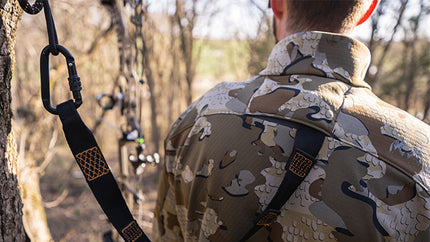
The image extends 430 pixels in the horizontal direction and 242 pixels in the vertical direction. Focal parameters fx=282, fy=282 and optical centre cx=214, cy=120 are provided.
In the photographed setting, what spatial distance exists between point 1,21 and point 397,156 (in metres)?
1.12

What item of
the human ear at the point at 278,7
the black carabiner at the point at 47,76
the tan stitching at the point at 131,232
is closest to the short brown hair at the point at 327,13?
the human ear at the point at 278,7

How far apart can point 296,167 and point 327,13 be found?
535 millimetres

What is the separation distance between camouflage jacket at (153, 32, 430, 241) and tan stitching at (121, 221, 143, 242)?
0.79ft

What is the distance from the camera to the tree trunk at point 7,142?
29.4 inches

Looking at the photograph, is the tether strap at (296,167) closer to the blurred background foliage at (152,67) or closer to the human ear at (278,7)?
the human ear at (278,7)

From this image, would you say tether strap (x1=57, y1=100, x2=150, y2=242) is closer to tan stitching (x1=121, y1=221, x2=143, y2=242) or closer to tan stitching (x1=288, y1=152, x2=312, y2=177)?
tan stitching (x1=121, y1=221, x2=143, y2=242)

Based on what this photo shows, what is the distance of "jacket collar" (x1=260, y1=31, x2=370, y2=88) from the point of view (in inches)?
37.1

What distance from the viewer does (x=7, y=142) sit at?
82 cm

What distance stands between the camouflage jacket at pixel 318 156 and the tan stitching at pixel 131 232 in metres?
0.24

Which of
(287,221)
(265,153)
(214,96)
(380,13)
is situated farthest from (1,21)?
(380,13)

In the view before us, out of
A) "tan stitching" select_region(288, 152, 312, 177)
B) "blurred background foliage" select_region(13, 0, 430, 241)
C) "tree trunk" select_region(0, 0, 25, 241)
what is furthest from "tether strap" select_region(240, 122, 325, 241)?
"blurred background foliage" select_region(13, 0, 430, 241)

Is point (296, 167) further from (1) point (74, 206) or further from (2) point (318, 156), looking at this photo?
(1) point (74, 206)

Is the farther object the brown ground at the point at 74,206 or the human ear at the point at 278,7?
the brown ground at the point at 74,206

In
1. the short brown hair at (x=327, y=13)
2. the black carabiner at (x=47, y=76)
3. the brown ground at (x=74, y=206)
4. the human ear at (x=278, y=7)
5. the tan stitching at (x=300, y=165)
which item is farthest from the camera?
the brown ground at (x=74, y=206)
